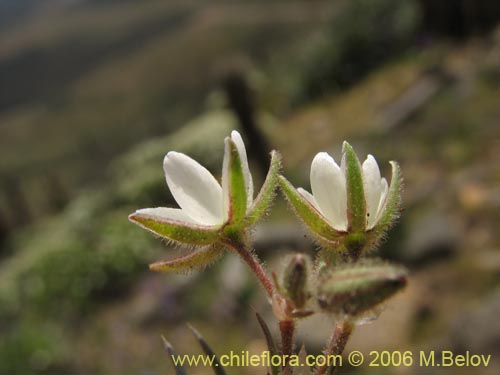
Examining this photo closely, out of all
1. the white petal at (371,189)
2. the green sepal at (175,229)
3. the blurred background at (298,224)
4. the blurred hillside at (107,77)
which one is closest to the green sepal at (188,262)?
the green sepal at (175,229)

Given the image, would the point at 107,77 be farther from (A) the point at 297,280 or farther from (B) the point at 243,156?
(A) the point at 297,280

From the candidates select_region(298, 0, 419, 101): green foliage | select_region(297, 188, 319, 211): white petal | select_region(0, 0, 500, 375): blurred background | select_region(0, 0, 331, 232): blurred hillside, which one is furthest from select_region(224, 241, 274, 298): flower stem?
select_region(298, 0, 419, 101): green foliage

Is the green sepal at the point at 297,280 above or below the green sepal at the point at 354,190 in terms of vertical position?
below

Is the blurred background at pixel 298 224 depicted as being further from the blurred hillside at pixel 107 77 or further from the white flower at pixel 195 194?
the blurred hillside at pixel 107 77

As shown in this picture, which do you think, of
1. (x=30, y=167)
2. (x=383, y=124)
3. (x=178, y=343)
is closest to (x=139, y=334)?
(x=178, y=343)

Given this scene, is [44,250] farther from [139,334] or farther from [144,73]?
[144,73]

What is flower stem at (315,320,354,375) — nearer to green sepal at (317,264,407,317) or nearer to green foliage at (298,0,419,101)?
green sepal at (317,264,407,317)

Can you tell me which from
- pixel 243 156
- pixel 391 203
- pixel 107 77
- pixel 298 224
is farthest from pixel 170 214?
pixel 107 77
